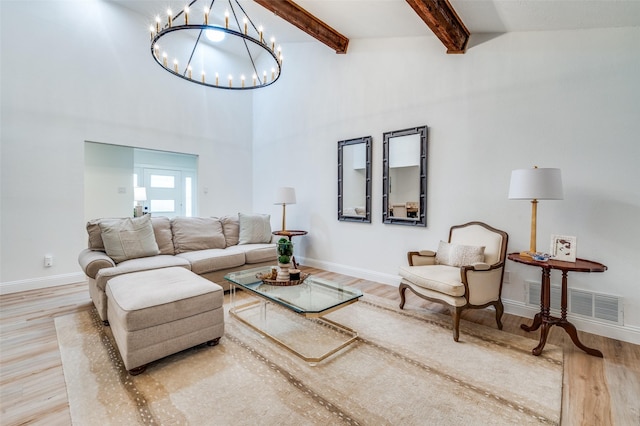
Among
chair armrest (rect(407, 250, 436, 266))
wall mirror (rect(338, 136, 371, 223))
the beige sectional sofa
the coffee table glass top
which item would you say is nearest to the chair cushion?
chair armrest (rect(407, 250, 436, 266))

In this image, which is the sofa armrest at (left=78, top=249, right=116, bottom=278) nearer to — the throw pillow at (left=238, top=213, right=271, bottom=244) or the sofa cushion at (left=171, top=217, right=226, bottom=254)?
the sofa cushion at (left=171, top=217, right=226, bottom=254)

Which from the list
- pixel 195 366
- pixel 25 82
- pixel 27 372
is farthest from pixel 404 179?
pixel 25 82

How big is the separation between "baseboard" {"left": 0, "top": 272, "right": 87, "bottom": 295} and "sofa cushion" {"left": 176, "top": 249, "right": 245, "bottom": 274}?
167 centimetres

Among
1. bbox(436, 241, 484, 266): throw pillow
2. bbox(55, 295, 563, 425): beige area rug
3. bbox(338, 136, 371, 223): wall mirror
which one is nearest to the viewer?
bbox(55, 295, 563, 425): beige area rug

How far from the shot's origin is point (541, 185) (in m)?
2.28

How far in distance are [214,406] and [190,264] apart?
74.6 inches

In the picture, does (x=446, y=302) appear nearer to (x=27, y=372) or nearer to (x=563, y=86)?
(x=563, y=86)

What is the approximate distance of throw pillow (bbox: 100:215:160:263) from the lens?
9.95 feet

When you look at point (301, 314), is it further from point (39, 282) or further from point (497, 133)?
point (39, 282)

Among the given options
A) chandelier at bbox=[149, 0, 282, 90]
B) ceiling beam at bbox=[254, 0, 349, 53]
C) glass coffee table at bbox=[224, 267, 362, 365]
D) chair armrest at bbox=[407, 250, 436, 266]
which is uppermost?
chandelier at bbox=[149, 0, 282, 90]

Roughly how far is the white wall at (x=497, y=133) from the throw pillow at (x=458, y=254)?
1.35 ft

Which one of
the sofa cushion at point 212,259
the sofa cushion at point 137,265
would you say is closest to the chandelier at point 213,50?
the sofa cushion at point 212,259

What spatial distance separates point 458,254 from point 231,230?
2988 millimetres

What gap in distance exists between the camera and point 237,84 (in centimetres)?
577
